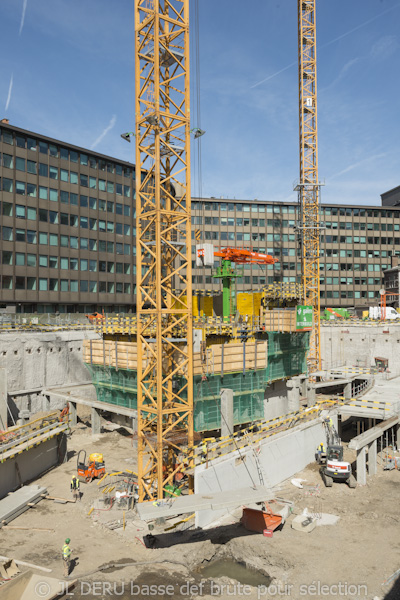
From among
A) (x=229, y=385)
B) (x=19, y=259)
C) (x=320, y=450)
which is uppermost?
(x=19, y=259)

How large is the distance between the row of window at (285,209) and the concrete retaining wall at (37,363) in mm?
54869

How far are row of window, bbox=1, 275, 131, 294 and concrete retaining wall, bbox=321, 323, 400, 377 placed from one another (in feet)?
108

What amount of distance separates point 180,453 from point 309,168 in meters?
47.2

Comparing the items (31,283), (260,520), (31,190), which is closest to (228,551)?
(260,520)

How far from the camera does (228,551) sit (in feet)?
72.9

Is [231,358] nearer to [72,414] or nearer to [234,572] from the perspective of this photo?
[234,572]

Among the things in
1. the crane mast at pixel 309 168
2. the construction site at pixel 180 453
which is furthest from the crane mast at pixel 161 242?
the crane mast at pixel 309 168

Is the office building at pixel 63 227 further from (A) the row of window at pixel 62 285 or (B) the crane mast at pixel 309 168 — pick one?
(B) the crane mast at pixel 309 168

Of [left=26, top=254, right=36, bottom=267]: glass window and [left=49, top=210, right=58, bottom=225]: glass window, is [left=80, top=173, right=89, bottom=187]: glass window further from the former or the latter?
[left=26, top=254, right=36, bottom=267]: glass window

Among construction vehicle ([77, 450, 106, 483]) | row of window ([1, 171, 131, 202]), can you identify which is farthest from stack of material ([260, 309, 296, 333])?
row of window ([1, 171, 131, 202])

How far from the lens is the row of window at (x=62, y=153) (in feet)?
209

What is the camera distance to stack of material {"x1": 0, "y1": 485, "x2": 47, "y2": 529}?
24.7 m

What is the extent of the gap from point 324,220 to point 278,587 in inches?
3578

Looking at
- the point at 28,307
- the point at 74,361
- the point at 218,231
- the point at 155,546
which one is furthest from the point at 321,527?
the point at 218,231
